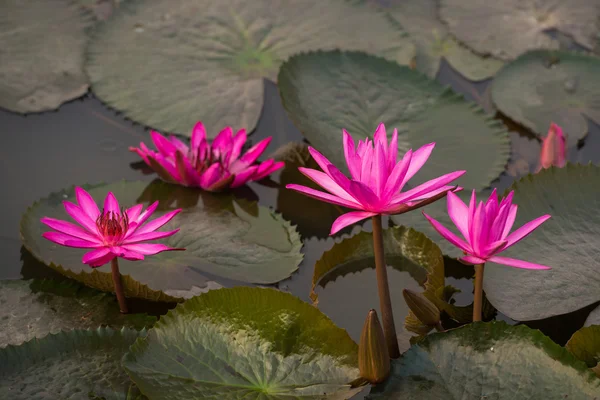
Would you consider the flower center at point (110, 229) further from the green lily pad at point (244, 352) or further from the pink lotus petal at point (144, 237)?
the green lily pad at point (244, 352)

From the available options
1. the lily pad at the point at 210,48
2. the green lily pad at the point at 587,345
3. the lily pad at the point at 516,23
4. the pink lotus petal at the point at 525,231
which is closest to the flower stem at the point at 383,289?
the pink lotus petal at the point at 525,231

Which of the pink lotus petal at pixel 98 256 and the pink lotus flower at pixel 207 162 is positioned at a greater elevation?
the pink lotus petal at pixel 98 256

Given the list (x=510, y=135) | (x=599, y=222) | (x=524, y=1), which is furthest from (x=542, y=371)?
(x=524, y=1)

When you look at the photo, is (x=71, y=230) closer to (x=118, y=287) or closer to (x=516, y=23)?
(x=118, y=287)

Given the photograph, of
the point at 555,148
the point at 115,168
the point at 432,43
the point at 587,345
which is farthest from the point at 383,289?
the point at 432,43

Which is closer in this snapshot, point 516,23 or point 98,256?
point 98,256

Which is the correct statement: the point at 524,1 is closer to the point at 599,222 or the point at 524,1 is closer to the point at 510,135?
the point at 510,135
